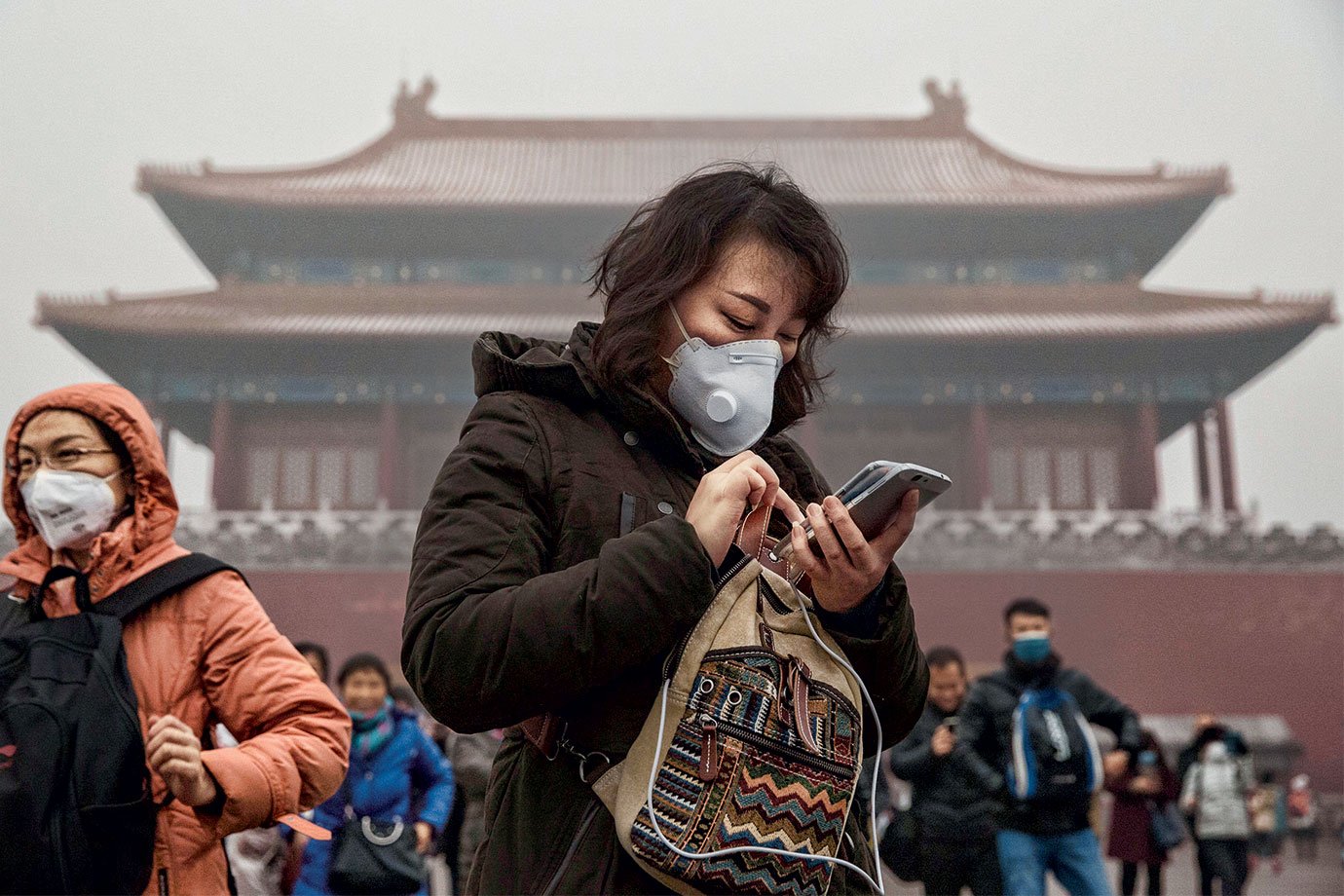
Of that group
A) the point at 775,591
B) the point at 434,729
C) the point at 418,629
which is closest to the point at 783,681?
the point at 775,591

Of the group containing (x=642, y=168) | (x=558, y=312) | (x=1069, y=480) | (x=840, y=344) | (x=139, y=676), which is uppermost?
(x=642, y=168)

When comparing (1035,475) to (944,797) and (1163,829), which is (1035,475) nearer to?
(1163,829)

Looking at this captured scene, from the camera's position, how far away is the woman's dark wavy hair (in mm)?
1291

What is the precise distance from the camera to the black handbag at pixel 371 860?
3.33 meters

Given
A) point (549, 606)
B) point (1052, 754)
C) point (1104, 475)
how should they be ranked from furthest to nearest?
point (1104, 475) < point (1052, 754) < point (549, 606)

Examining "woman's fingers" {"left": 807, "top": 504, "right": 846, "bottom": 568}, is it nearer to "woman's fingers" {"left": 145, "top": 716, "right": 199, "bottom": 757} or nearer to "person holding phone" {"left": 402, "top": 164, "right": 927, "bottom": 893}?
"person holding phone" {"left": 402, "top": 164, "right": 927, "bottom": 893}

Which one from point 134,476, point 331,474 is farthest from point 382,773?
point 331,474

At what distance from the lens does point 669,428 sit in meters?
1.27

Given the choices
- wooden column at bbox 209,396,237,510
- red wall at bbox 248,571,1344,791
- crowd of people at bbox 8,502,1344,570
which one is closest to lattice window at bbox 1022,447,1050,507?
crowd of people at bbox 8,502,1344,570

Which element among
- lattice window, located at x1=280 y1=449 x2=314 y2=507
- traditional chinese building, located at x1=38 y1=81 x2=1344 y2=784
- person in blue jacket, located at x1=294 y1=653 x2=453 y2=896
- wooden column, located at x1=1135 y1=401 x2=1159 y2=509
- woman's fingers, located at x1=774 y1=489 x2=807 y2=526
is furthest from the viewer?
lattice window, located at x1=280 y1=449 x2=314 y2=507

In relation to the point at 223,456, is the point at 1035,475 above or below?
below

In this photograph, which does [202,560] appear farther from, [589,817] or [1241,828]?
[1241,828]

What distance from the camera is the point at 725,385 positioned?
4.19 ft

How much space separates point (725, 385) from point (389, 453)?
13923 millimetres
